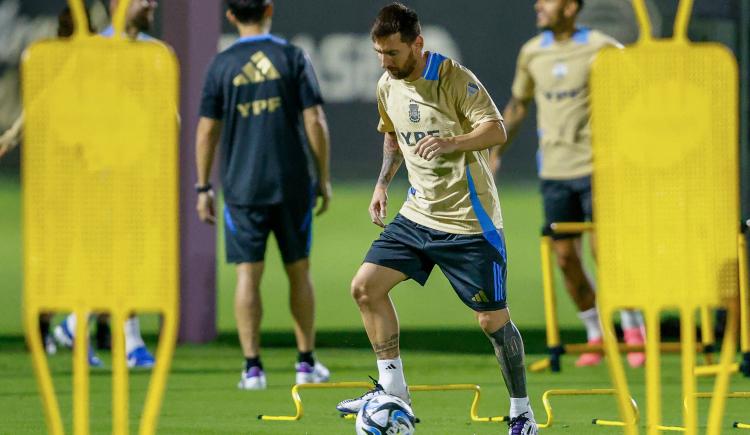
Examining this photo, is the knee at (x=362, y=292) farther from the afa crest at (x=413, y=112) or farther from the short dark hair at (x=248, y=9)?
the short dark hair at (x=248, y=9)

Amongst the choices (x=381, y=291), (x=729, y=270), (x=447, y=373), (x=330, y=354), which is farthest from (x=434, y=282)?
(x=729, y=270)

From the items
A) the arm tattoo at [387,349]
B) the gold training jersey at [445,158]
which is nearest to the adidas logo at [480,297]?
the gold training jersey at [445,158]

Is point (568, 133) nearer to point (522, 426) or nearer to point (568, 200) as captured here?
point (568, 200)

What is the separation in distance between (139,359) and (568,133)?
2.82 metres

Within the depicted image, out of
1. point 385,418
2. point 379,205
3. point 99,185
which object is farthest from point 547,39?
point 99,185

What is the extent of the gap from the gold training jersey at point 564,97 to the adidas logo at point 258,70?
1.81 m

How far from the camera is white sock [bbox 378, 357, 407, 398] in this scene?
620 centimetres

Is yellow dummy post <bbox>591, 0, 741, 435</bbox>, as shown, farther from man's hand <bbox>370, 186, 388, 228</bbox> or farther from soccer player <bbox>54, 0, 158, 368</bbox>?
soccer player <bbox>54, 0, 158, 368</bbox>

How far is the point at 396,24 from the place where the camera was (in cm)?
579

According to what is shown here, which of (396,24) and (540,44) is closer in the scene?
(396,24)

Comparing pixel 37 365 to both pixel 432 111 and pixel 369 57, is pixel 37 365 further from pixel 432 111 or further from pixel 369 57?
pixel 369 57

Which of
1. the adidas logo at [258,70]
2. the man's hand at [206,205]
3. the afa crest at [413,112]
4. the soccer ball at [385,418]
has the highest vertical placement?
the afa crest at [413,112]

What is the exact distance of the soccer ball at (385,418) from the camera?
5801 mm

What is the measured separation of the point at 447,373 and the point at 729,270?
14.9 feet
